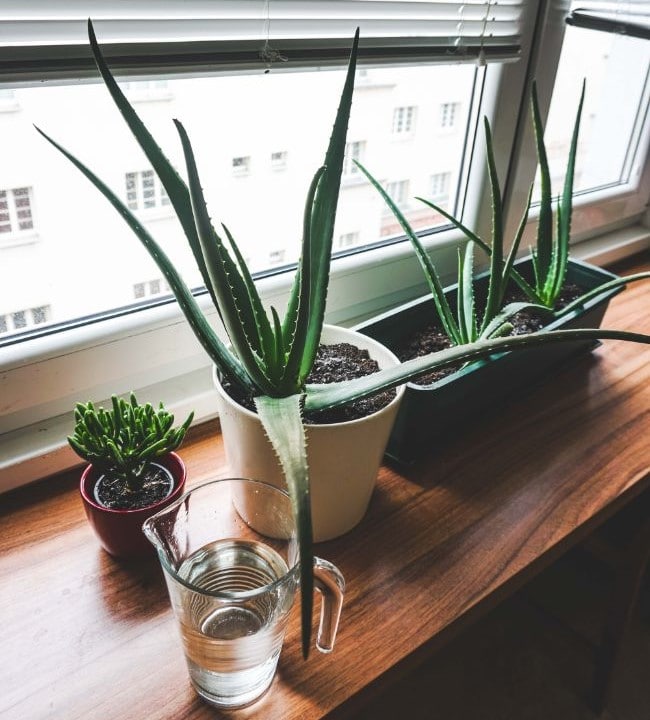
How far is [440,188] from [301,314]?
55 centimetres

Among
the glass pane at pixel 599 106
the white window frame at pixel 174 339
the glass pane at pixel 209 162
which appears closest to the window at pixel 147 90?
the glass pane at pixel 209 162

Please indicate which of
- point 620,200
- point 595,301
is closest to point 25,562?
point 595,301

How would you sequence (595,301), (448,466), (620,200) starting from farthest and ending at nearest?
(620,200), (595,301), (448,466)

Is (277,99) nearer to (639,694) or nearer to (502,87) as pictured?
(502,87)

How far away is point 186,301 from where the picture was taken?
0.54 metres

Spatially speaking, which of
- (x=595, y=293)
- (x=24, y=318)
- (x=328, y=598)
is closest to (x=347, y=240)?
(x=595, y=293)

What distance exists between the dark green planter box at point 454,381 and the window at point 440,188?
0.57 ft

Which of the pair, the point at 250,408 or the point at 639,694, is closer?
the point at 250,408

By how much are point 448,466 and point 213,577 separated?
0.97 ft

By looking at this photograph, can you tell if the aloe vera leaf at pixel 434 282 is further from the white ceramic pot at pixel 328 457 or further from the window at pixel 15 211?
the window at pixel 15 211

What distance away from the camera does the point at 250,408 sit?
1.89ft

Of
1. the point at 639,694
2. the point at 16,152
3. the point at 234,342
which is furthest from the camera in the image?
the point at 639,694

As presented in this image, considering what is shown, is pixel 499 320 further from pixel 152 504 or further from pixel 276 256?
pixel 152 504

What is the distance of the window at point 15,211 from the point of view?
2.07ft
